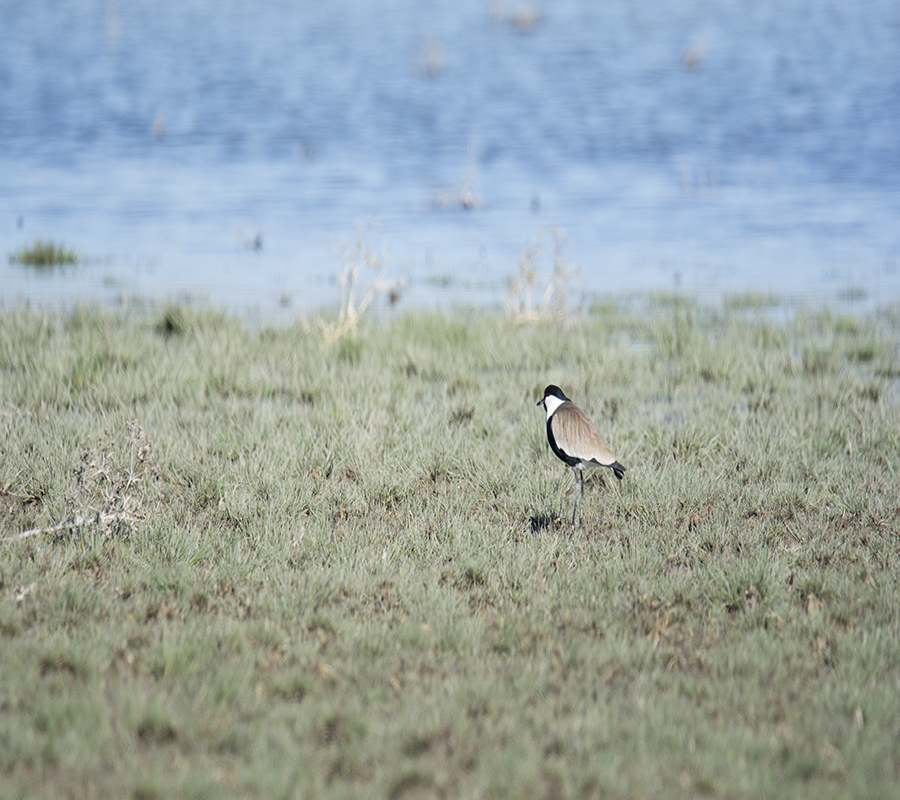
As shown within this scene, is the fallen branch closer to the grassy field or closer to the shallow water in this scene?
the grassy field

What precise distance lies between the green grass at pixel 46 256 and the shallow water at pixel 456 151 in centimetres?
32

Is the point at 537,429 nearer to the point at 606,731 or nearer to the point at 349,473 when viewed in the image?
the point at 349,473

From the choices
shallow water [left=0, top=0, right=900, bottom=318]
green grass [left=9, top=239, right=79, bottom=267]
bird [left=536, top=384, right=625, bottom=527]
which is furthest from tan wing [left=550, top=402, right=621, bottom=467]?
green grass [left=9, top=239, right=79, bottom=267]

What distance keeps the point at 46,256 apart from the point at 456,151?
530 inches

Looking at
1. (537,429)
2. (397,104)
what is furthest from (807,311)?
(397,104)

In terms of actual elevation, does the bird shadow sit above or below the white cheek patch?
below

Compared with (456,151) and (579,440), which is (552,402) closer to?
(579,440)

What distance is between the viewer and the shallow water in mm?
15812

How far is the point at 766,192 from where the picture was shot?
22.2 metres

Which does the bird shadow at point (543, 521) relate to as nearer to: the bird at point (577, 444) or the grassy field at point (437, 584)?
the grassy field at point (437, 584)

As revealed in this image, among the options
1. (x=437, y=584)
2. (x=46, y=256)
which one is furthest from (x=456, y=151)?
(x=437, y=584)

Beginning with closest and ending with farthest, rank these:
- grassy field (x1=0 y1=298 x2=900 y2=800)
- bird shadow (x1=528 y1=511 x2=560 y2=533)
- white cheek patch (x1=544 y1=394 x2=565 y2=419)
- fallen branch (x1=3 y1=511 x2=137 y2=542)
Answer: grassy field (x1=0 y1=298 x2=900 y2=800), fallen branch (x1=3 y1=511 x2=137 y2=542), bird shadow (x1=528 y1=511 x2=560 y2=533), white cheek patch (x1=544 y1=394 x2=565 y2=419)

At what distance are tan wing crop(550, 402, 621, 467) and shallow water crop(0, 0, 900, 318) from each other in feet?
19.5

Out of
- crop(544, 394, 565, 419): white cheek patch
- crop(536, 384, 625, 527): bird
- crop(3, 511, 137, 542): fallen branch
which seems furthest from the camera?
crop(544, 394, 565, 419): white cheek patch
